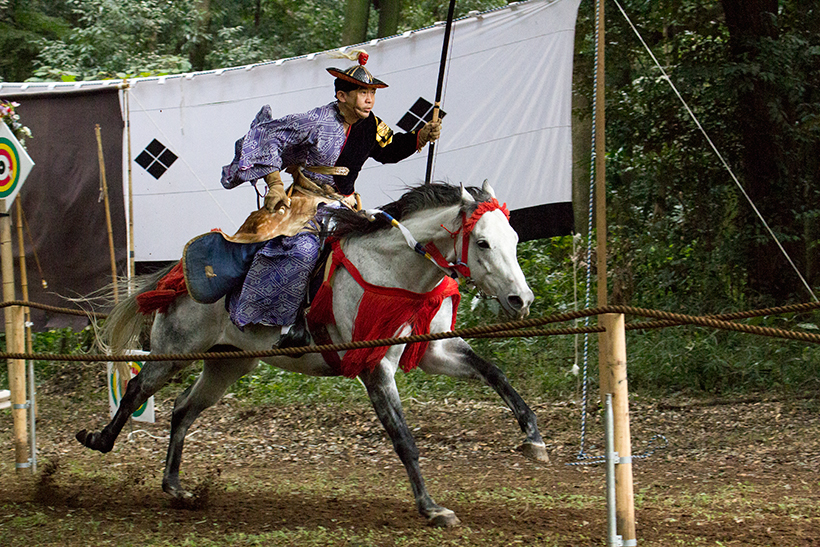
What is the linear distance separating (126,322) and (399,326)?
1.97 m

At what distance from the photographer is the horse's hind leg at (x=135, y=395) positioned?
4895 mm

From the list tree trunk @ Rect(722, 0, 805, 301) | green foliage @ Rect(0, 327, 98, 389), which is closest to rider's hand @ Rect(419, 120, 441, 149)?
tree trunk @ Rect(722, 0, 805, 301)

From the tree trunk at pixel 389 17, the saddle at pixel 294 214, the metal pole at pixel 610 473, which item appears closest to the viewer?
the metal pole at pixel 610 473

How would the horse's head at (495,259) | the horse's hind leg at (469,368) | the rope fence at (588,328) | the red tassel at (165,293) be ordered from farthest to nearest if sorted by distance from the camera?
the red tassel at (165,293), the horse's hind leg at (469,368), the horse's head at (495,259), the rope fence at (588,328)

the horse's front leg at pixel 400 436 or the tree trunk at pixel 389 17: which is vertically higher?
the tree trunk at pixel 389 17

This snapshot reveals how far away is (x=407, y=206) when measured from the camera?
428 cm

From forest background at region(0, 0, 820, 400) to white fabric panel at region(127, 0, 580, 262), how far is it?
107cm

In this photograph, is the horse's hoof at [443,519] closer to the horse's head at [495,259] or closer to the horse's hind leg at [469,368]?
the horse's hind leg at [469,368]

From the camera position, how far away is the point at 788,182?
24.3 ft

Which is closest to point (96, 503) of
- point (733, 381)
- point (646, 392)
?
point (646, 392)

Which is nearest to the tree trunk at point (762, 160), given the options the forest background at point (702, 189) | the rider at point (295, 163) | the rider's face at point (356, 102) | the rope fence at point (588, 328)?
the forest background at point (702, 189)

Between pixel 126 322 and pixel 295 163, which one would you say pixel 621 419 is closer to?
pixel 295 163

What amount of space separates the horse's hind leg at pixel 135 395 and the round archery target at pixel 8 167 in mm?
1541

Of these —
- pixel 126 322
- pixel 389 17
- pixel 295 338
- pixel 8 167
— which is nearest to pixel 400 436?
pixel 295 338
